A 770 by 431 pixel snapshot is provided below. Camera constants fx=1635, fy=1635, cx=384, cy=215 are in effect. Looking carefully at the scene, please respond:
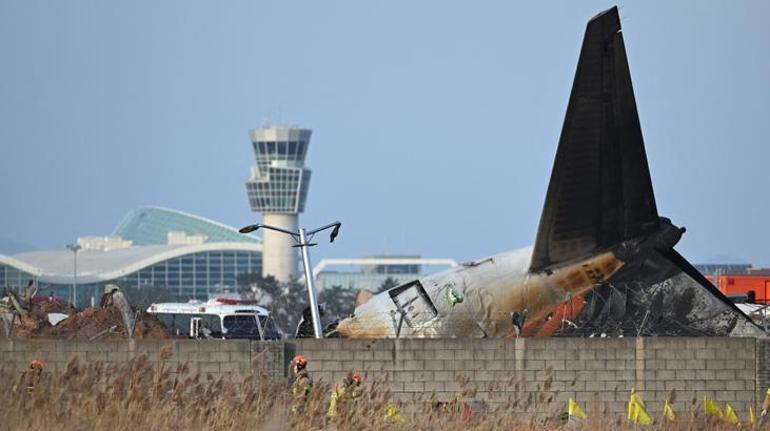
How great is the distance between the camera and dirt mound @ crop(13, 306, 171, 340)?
4875 centimetres

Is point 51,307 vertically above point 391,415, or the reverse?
point 51,307

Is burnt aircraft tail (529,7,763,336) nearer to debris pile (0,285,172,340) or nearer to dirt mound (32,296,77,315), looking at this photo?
debris pile (0,285,172,340)

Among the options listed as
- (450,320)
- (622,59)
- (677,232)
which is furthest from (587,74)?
(450,320)

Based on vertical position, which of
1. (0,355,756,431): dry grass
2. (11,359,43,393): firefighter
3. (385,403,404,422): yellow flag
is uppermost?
(11,359,43,393): firefighter

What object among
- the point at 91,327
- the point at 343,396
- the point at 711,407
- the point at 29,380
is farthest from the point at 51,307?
the point at 29,380

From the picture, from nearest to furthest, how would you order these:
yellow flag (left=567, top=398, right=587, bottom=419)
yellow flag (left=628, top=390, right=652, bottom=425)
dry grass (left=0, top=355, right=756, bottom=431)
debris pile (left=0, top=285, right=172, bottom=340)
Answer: dry grass (left=0, top=355, right=756, bottom=431) → yellow flag (left=567, top=398, right=587, bottom=419) → yellow flag (left=628, top=390, right=652, bottom=425) → debris pile (left=0, top=285, right=172, bottom=340)

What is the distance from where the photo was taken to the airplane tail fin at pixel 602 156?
4247cm

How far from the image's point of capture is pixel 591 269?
44281 mm

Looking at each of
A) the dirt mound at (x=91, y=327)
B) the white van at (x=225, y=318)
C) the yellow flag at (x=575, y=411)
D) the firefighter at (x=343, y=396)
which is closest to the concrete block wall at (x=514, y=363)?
the yellow flag at (x=575, y=411)

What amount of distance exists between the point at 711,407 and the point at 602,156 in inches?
313

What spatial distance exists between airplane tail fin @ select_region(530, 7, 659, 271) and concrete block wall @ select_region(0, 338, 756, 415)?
488 cm

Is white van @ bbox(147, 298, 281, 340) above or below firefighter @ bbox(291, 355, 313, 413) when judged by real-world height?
above

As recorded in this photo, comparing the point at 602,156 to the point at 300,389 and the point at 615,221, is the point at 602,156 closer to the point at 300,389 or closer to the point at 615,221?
the point at 615,221

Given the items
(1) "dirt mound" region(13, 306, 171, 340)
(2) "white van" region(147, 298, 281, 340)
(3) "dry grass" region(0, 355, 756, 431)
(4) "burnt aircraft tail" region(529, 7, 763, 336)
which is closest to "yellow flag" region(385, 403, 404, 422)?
(3) "dry grass" region(0, 355, 756, 431)
